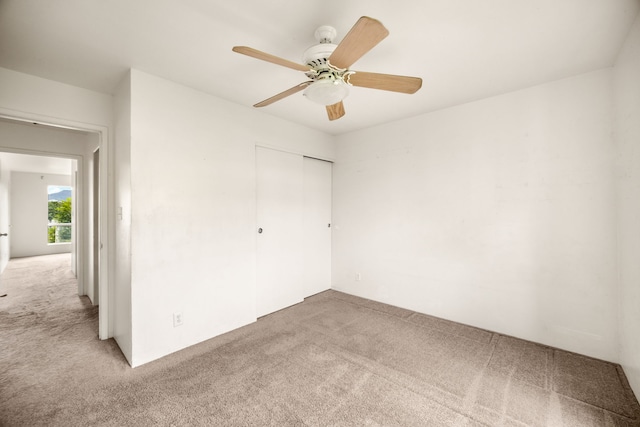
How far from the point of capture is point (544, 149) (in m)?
2.47

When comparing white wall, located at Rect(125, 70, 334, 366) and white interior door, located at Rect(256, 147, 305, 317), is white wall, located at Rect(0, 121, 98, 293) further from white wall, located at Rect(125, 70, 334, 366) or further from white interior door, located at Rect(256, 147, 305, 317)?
white interior door, located at Rect(256, 147, 305, 317)

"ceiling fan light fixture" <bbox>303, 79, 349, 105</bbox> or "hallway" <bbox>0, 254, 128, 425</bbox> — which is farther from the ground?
"ceiling fan light fixture" <bbox>303, 79, 349, 105</bbox>

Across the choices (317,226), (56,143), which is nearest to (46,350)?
(56,143)

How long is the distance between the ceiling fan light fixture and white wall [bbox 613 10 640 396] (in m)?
1.87

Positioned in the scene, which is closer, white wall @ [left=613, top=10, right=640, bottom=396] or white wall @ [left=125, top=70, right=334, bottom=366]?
white wall @ [left=613, top=10, right=640, bottom=396]

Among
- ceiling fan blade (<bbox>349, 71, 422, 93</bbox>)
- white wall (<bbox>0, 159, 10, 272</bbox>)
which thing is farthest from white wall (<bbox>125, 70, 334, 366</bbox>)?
white wall (<bbox>0, 159, 10, 272</bbox>)

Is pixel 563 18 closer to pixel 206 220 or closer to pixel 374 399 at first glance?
pixel 374 399

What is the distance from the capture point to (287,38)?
1771 millimetres

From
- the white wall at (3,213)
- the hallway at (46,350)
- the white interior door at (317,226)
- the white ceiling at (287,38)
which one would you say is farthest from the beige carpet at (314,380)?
the white wall at (3,213)

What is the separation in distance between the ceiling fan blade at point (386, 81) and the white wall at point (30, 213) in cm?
1003

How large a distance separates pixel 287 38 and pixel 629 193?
106 inches

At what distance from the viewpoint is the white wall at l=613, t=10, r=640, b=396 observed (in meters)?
1.73

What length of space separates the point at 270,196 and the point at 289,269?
1051 millimetres

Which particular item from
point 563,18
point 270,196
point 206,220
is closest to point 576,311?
point 563,18
